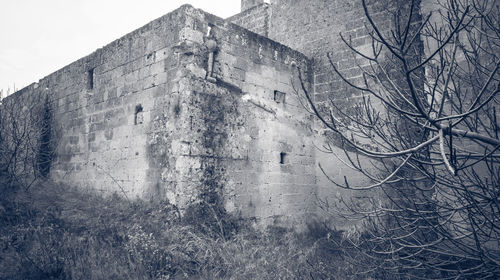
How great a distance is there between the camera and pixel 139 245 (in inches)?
179

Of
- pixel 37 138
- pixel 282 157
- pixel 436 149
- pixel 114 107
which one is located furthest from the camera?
pixel 37 138

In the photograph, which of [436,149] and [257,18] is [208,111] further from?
[257,18]

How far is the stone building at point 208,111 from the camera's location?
556cm

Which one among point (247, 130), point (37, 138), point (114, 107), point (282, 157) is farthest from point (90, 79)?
point (282, 157)

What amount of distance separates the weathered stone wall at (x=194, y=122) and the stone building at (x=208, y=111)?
0.07 ft

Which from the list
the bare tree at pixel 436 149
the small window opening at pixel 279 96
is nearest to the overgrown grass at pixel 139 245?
the bare tree at pixel 436 149

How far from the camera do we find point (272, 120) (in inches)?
272

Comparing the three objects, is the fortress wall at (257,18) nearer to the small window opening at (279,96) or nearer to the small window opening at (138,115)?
the small window opening at (279,96)

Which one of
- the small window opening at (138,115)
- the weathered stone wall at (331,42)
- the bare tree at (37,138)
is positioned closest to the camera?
the small window opening at (138,115)

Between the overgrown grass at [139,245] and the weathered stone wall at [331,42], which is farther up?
the weathered stone wall at [331,42]

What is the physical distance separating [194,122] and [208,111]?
361mm

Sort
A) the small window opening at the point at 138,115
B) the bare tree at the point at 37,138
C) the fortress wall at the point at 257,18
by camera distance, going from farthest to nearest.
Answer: the fortress wall at the point at 257,18, the bare tree at the point at 37,138, the small window opening at the point at 138,115

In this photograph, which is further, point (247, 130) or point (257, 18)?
point (257, 18)

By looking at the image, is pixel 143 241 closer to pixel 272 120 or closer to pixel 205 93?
pixel 205 93
